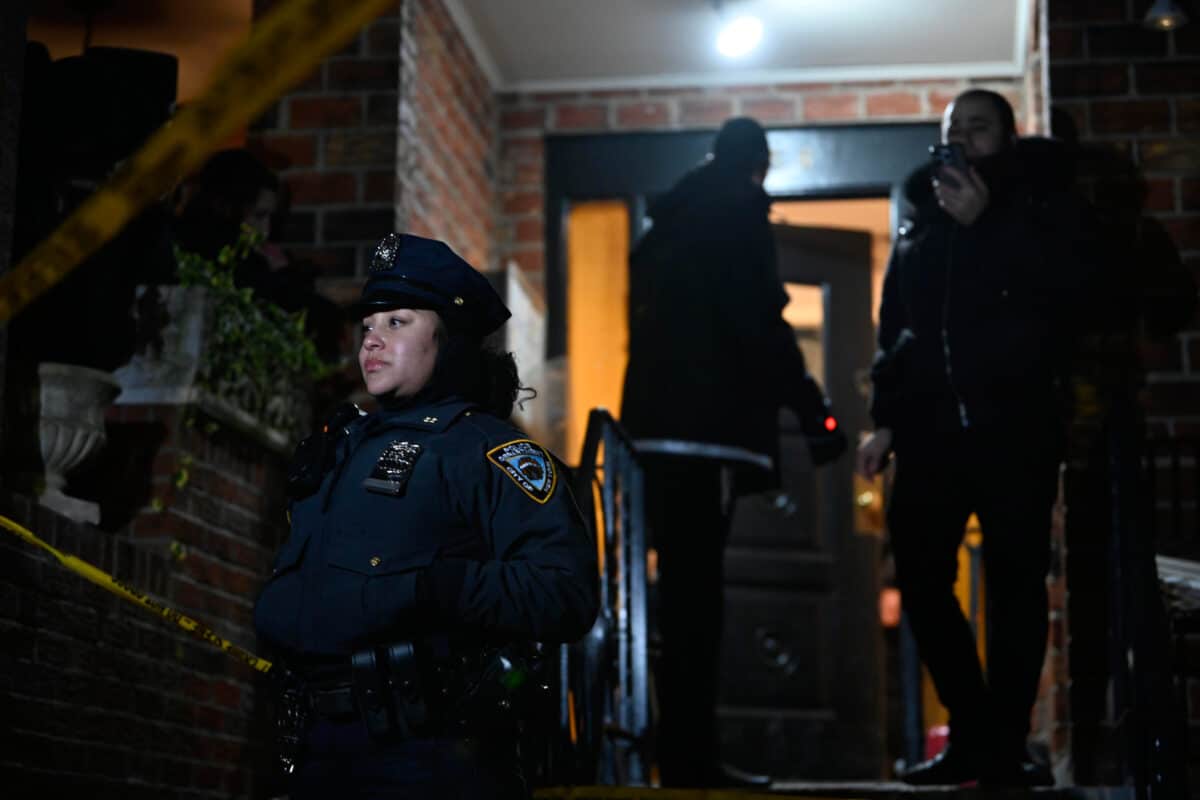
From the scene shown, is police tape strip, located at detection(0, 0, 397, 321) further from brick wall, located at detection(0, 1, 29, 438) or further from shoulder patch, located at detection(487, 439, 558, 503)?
brick wall, located at detection(0, 1, 29, 438)

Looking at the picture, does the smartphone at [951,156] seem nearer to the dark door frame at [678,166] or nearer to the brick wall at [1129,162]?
the brick wall at [1129,162]

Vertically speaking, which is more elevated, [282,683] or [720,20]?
[720,20]

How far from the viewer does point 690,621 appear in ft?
16.6

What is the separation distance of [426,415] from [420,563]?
0.80 feet

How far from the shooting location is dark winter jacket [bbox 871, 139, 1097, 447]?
15.6 ft

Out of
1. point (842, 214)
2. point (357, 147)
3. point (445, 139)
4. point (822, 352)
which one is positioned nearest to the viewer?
point (357, 147)

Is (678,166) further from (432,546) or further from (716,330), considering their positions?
(432,546)

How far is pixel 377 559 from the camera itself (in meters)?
2.61

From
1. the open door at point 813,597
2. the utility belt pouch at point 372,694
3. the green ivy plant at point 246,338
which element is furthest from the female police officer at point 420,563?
the open door at point 813,597

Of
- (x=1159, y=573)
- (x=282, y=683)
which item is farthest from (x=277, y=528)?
(x=282, y=683)

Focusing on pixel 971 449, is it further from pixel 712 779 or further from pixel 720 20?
pixel 720 20

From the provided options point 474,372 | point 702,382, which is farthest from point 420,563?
point 702,382

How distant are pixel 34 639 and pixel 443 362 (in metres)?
1.41

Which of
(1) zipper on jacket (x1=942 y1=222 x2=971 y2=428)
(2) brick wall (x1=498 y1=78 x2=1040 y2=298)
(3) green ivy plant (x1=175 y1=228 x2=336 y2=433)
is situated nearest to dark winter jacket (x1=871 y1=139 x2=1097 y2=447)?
(1) zipper on jacket (x1=942 y1=222 x2=971 y2=428)
